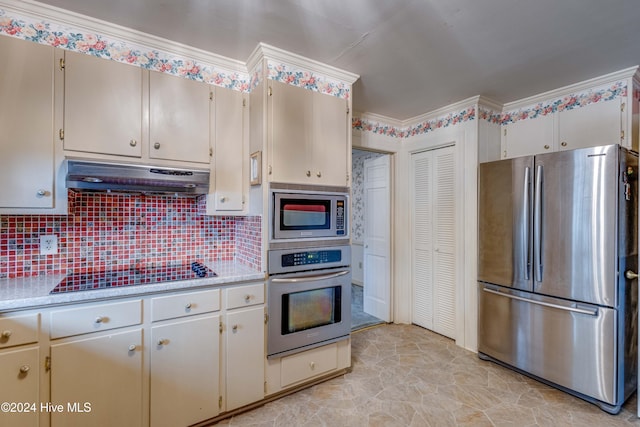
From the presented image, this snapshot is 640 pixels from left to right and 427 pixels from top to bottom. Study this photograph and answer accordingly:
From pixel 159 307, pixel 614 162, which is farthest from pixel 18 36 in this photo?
pixel 614 162

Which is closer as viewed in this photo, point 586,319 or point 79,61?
point 79,61

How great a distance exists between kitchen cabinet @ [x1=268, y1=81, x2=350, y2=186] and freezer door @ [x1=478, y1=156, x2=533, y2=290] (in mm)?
1354

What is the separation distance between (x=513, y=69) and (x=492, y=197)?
105 centimetres

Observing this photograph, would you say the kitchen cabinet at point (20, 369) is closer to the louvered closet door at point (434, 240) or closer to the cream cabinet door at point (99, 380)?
the cream cabinet door at point (99, 380)

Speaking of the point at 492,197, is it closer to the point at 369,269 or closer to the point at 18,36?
the point at 369,269

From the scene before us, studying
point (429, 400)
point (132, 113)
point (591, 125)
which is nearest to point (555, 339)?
point (429, 400)

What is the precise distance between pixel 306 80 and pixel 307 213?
104 centimetres

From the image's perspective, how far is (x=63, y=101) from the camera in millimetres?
1757

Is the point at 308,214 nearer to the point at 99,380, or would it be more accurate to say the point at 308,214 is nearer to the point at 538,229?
the point at 99,380

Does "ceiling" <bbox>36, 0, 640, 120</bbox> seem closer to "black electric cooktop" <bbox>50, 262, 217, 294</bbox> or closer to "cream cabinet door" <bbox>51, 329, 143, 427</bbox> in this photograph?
"black electric cooktop" <bbox>50, 262, 217, 294</bbox>

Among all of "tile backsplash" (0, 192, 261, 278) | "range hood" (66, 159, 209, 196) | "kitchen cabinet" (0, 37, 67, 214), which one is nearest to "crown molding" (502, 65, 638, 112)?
"tile backsplash" (0, 192, 261, 278)

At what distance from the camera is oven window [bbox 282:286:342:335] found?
2.17 metres

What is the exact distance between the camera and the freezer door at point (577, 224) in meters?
2.02

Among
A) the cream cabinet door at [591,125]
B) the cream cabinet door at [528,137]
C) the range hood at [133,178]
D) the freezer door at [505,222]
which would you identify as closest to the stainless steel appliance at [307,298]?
the range hood at [133,178]
